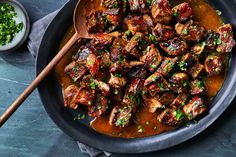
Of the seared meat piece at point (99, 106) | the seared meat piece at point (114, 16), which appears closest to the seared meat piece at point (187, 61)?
the seared meat piece at point (114, 16)

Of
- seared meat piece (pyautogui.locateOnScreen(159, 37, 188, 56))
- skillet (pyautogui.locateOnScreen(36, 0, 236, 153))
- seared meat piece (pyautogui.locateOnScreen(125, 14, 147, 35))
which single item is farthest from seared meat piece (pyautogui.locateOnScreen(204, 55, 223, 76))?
seared meat piece (pyautogui.locateOnScreen(125, 14, 147, 35))

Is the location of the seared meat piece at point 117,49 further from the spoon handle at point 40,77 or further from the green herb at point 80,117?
the green herb at point 80,117

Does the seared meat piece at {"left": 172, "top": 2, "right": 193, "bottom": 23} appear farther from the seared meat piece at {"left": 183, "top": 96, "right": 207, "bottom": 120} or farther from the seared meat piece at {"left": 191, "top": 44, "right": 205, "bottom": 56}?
the seared meat piece at {"left": 183, "top": 96, "right": 207, "bottom": 120}

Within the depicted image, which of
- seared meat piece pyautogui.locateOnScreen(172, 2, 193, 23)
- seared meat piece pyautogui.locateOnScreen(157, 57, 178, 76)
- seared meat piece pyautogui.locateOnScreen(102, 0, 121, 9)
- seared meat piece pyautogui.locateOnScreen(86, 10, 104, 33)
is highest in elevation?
seared meat piece pyautogui.locateOnScreen(172, 2, 193, 23)

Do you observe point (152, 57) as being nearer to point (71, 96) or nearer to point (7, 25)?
point (71, 96)

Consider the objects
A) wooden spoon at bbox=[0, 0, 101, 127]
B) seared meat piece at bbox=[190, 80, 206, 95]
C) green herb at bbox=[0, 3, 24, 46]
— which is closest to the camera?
seared meat piece at bbox=[190, 80, 206, 95]
